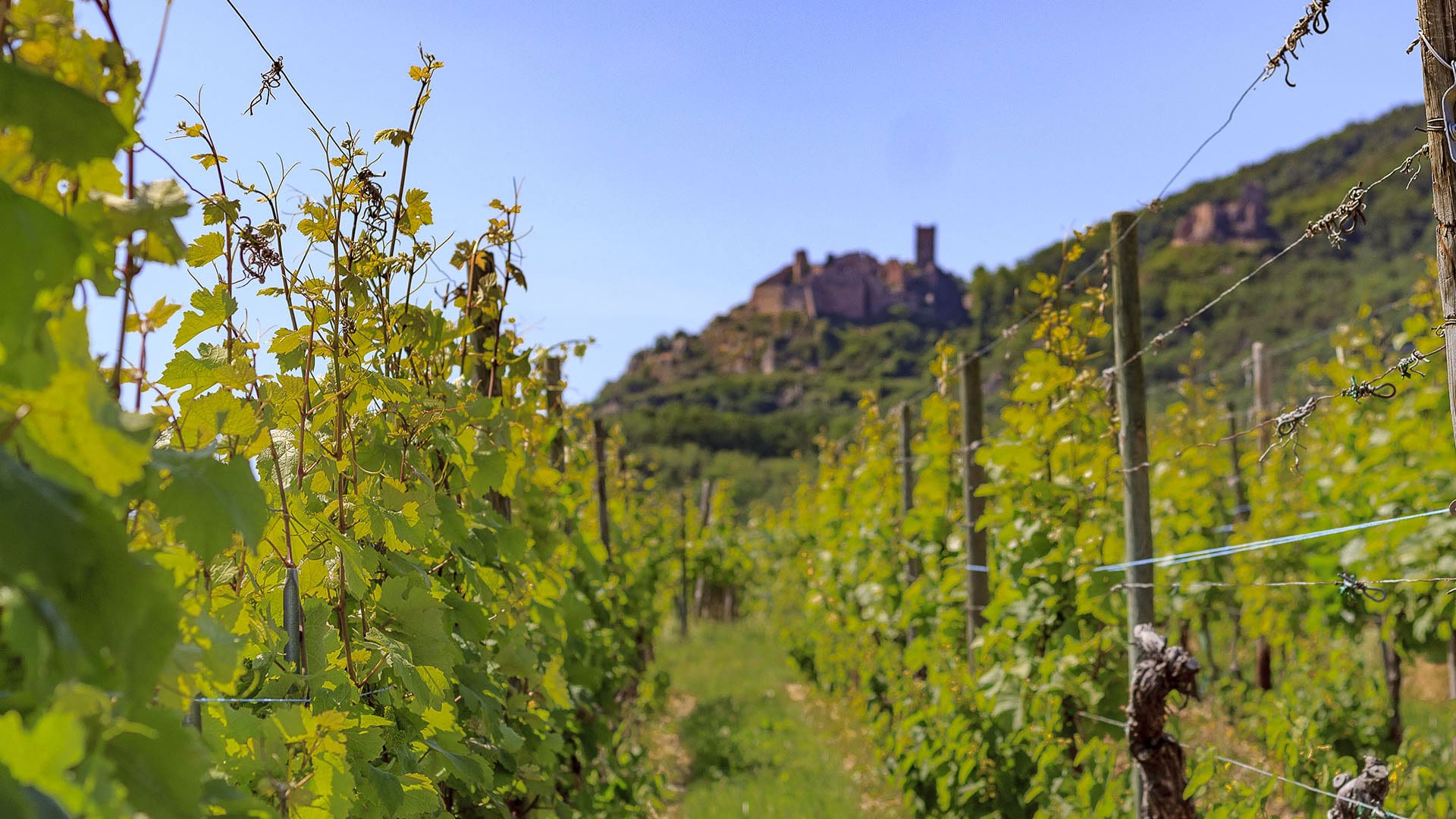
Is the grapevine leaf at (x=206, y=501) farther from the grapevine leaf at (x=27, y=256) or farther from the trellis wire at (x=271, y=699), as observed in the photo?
the trellis wire at (x=271, y=699)

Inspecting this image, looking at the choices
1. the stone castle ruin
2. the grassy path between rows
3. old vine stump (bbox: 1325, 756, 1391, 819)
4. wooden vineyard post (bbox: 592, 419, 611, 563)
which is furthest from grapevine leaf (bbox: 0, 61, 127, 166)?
the stone castle ruin

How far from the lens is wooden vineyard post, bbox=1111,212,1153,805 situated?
343 cm

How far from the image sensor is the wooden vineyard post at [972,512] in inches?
201

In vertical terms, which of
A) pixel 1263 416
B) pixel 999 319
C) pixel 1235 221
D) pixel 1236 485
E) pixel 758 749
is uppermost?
pixel 1235 221

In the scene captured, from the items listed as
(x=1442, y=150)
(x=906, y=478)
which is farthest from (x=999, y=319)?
(x=1442, y=150)

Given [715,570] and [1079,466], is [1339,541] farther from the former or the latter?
[715,570]

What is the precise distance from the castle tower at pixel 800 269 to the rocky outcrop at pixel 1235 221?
42.0 meters

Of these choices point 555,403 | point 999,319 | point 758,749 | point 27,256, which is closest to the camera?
point 27,256

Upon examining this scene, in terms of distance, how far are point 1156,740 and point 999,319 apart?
84.1 meters

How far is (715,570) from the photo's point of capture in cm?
1848

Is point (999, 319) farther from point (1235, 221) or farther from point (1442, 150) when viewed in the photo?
point (1442, 150)

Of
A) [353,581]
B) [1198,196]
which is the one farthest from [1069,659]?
[1198,196]

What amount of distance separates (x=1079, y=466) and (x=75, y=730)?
3861 mm

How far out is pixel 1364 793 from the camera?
2.75 m
